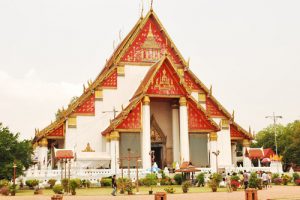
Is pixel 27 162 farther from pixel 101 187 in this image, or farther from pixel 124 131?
pixel 124 131

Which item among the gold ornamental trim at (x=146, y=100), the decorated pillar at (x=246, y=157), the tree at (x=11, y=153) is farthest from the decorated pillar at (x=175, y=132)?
the tree at (x=11, y=153)

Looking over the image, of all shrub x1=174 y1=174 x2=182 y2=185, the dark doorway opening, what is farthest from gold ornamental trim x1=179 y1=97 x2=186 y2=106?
shrub x1=174 y1=174 x2=182 y2=185

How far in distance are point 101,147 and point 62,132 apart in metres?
2.71

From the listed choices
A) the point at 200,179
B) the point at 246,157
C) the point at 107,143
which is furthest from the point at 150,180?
the point at 246,157

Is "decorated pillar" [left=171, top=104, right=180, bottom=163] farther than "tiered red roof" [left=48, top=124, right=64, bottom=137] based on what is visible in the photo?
Yes

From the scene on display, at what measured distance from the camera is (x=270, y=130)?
69.4m

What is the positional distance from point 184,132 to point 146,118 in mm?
2711

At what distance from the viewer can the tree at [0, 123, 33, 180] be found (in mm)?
23000

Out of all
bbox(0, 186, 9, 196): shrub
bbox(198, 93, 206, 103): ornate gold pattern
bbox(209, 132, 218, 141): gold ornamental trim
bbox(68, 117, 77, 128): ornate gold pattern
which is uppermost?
bbox(198, 93, 206, 103): ornate gold pattern

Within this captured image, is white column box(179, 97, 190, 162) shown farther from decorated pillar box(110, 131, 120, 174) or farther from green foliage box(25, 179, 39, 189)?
green foliage box(25, 179, 39, 189)

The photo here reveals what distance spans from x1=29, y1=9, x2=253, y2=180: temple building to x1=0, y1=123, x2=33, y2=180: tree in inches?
127

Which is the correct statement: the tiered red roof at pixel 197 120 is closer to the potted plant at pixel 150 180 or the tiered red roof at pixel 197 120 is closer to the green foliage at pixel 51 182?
the potted plant at pixel 150 180

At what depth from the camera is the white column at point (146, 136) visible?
90.8ft

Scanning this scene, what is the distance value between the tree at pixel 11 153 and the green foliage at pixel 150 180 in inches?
253
